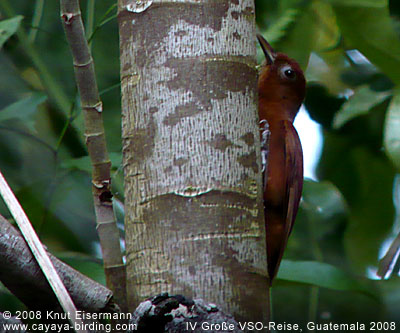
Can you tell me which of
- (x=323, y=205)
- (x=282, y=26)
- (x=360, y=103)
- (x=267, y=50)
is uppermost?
(x=282, y=26)

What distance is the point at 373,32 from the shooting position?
251 cm

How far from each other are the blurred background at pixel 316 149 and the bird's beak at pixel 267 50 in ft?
0.11

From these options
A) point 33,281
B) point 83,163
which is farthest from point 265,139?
point 33,281

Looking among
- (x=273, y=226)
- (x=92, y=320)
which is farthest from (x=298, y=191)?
(x=92, y=320)

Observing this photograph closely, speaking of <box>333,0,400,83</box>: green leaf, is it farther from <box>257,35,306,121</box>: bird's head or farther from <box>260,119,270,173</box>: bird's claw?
<box>260,119,270,173</box>: bird's claw

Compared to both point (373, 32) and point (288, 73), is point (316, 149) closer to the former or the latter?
point (288, 73)

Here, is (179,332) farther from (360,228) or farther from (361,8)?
(360,228)

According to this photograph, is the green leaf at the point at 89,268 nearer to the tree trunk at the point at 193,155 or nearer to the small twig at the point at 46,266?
the tree trunk at the point at 193,155

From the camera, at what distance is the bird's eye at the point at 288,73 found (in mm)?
2771

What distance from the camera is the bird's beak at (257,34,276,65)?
2445 mm

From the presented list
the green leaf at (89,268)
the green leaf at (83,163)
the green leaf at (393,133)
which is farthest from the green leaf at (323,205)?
the green leaf at (89,268)

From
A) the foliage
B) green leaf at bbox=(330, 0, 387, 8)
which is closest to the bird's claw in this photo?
the foliage

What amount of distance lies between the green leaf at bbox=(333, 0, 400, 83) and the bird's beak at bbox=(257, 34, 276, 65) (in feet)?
1.02

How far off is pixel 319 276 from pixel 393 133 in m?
0.60
